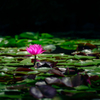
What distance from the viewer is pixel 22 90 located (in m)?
0.61

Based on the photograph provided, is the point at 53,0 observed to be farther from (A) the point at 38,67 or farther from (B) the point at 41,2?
(A) the point at 38,67

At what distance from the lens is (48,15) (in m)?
6.00

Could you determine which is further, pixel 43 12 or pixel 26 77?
pixel 43 12

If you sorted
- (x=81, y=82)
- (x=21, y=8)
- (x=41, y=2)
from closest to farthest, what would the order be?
(x=81, y=82)
(x=41, y=2)
(x=21, y=8)

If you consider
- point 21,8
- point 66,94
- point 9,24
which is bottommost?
point 66,94

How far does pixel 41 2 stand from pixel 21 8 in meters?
0.78

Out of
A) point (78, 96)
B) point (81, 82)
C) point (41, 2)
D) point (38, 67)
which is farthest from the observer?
point (41, 2)

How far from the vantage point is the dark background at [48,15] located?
5.89 meters

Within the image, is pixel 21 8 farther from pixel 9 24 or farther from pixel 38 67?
pixel 38 67

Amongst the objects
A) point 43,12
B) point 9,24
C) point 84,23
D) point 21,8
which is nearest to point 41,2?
point 43,12

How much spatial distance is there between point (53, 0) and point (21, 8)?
109 cm

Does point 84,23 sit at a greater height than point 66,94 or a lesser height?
greater

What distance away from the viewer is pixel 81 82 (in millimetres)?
659

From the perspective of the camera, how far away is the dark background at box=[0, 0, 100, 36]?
232 inches
